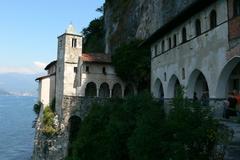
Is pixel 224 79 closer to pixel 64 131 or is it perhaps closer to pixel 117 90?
pixel 64 131

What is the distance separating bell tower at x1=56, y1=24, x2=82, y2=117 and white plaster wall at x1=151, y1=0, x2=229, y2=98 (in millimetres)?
16490

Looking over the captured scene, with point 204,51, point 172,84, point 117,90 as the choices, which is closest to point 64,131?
point 117,90

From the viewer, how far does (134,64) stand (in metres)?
40.8

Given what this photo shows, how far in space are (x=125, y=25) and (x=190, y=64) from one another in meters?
29.4

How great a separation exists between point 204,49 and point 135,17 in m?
28.8

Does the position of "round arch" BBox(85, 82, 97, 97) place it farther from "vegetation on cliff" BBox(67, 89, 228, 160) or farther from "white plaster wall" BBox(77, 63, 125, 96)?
"vegetation on cliff" BBox(67, 89, 228, 160)

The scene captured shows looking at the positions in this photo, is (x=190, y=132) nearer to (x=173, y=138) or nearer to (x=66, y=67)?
(x=173, y=138)

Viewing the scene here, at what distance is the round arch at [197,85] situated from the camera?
24.1m

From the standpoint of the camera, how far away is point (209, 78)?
21.1 metres

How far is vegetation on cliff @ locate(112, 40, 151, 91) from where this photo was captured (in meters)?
40.1

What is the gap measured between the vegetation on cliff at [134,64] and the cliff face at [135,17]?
3599 mm

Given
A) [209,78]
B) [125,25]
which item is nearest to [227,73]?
[209,78]

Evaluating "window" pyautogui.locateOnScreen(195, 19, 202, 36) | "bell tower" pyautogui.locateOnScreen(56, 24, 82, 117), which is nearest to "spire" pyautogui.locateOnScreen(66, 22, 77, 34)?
"bell tower" pyautogui.locateOnScreen(56, 24, 82, 117)

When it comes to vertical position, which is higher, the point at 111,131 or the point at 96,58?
the point at 96,58
